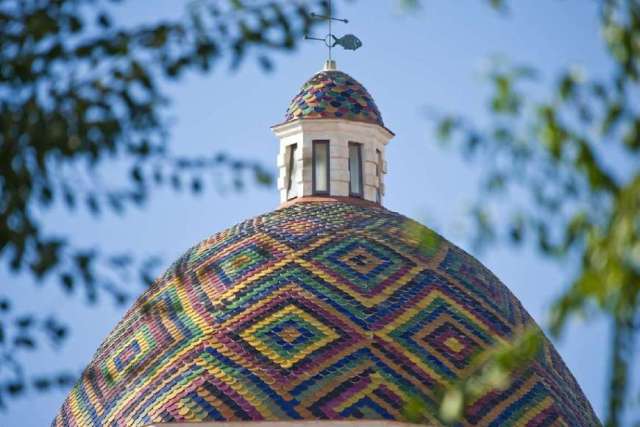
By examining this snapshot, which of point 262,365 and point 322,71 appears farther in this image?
point 322,71

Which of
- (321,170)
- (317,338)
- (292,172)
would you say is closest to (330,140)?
(321,170)

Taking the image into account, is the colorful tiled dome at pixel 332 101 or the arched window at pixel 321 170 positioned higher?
the colorful tiled dome at pixel 332 101

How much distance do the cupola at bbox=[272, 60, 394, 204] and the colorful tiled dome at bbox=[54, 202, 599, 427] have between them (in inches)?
42.3

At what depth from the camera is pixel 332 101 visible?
15953 millimetres

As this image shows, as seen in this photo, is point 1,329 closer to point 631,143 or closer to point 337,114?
point 631,143

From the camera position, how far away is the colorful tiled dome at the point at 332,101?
15914mm

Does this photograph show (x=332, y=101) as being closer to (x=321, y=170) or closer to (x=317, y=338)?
(x=321, y=170)

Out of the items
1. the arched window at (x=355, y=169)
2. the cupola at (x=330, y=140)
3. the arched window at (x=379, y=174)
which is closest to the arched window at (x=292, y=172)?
the cupola at (x=330, y=140)

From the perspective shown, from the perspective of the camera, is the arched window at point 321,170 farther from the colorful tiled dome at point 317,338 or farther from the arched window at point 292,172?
the colorful tiled dome at point 317,338

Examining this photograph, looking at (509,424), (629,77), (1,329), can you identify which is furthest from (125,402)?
(629,77)

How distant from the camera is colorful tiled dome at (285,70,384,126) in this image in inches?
627

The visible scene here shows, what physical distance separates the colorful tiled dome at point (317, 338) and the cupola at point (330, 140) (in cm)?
107

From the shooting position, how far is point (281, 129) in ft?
53.0

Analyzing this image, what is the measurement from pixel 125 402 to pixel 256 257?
1.38 meters
